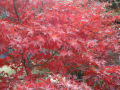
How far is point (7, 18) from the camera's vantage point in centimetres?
316

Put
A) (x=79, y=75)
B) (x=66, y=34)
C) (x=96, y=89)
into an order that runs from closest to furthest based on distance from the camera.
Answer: (x=66, y=34) < (x=96, y=89) < (x=79, y=75)

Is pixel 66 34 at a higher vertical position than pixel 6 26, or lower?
lower

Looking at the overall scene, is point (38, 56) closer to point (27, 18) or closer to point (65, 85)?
point (27, 18)

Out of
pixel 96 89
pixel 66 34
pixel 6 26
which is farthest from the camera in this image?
pixel 96 89

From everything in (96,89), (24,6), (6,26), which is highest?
(24,6)

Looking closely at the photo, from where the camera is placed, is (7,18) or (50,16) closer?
(50,16)

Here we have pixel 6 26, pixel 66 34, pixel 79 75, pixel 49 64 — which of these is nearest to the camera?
pixel 6 26

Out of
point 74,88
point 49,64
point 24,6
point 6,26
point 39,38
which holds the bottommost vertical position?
point 49,64

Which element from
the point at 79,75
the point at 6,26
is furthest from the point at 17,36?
the point at 79,75

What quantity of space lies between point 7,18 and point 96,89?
287cm

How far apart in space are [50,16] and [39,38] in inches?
27.7

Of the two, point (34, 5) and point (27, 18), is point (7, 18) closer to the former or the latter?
point (27, 18)

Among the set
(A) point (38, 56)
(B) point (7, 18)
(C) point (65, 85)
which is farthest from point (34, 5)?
(C) point (65, 85)

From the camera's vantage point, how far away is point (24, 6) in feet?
9.86
